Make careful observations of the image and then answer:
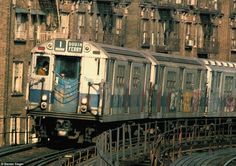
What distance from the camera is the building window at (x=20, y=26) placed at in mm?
50537

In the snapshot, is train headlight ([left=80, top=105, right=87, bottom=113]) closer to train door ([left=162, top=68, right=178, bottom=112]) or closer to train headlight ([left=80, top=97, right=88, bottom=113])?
train headlight ([left=80, top=97, right=88, bottom=113])

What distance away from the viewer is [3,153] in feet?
96.1

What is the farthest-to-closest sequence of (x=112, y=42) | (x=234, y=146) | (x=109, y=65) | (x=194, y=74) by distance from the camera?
(x=112, y=42) < (x=194, y=74) < (x=234, y=146) < (x=109, y=65)

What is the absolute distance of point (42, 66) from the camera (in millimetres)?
32844

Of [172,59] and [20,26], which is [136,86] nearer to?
[172,59]

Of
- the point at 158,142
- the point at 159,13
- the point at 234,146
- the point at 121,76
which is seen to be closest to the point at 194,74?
the point at 234,146

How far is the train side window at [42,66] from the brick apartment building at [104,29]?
12.6ft

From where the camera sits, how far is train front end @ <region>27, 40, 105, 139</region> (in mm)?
32156

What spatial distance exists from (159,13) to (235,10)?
1185 centimetres

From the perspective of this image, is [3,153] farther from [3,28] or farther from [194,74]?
[3,28]

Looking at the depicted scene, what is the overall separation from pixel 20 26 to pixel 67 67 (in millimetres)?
18707

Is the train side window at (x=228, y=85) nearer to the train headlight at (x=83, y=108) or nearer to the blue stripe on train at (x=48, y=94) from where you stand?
the blue stripe on train at (x=48, y=94)

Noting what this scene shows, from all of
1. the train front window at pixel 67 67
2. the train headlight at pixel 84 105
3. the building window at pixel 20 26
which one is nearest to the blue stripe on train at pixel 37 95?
the train front window at pixel 67 67

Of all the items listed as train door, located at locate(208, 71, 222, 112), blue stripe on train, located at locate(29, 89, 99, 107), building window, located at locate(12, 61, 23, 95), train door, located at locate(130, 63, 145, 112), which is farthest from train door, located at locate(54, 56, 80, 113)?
building window, located at locate(12, 61, 23, 95)
